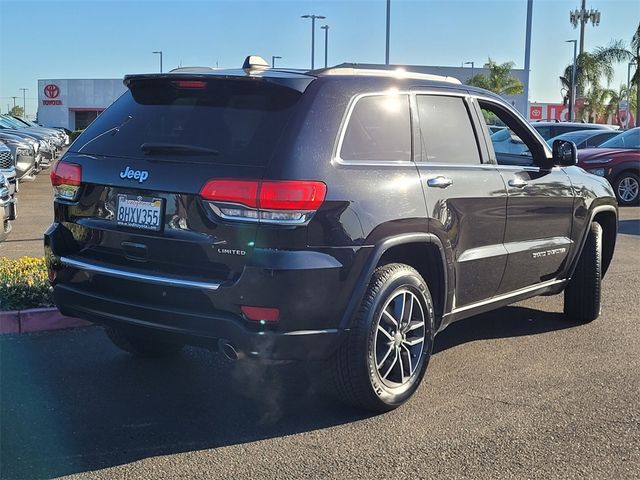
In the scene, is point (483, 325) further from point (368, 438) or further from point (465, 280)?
point (368, 438)

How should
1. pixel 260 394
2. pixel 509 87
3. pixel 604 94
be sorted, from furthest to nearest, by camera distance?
1. pixel 604 94
2. pixel 509 87
3. pixel 260 394

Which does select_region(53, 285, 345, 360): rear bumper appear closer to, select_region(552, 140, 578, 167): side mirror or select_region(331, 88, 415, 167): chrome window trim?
select_region(331, 88, 415, 167): chrome window trim

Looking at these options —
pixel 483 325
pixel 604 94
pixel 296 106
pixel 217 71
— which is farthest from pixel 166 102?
pixel 604 94

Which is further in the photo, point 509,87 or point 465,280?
point 509,87

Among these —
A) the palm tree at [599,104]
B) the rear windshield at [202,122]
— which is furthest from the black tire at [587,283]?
the palm tree at [599,104]

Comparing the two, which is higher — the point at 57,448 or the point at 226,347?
the point at 226,347

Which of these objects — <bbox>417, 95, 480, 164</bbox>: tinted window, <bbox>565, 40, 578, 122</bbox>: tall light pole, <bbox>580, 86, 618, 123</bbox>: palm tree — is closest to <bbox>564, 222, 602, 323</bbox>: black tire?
<bbox>417, 95, 480, 164</bbox>: tinted window

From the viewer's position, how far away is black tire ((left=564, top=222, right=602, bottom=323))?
6152 millimetres

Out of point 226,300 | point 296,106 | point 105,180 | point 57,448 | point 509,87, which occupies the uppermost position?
point 509,87

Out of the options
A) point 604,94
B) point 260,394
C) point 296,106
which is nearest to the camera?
point 296,106

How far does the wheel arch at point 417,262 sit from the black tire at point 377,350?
82 millimetres

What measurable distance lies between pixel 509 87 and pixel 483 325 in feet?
150

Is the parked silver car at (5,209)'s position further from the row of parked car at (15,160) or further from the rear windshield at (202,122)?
the rear windshield at (202,122)

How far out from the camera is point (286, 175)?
141 inches
